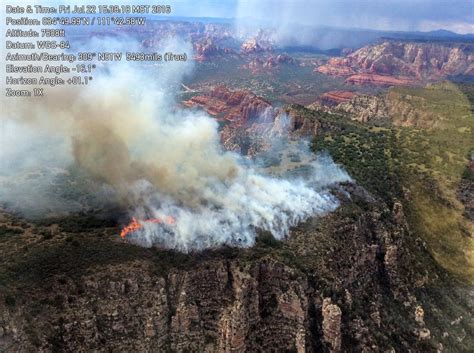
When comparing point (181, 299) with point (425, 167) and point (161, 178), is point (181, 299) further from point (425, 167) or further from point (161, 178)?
point (425, 167)

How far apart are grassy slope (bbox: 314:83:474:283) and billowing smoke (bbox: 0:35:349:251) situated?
52.4ft

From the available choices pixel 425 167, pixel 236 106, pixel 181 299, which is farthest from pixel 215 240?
pixel 236 106

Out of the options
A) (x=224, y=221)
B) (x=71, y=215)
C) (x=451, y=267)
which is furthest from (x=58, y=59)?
(x=451, y=267)

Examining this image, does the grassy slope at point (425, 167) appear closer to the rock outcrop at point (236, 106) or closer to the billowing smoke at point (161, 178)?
the billowing smoke at point (161, 178)

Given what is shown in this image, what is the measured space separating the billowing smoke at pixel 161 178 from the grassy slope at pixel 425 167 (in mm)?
15983

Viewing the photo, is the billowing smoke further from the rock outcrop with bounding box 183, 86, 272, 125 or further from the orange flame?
the rock outcrop with bounding box 183, 86, 272, 125

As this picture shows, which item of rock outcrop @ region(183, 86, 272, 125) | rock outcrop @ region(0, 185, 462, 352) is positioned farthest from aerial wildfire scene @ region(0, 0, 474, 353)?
rock outcrop @ region(183, 86, 272, 125)

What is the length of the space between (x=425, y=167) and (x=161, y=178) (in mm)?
50463

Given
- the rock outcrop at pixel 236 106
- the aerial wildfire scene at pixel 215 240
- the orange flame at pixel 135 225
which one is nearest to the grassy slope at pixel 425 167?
the aerial wildfire scene at pixel 215 240

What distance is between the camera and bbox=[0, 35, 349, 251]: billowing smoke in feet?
189

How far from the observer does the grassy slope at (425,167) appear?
7712 cm

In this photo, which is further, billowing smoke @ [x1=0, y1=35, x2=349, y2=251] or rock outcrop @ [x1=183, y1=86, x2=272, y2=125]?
rock outcrop @ [x1=183, y1=86, x2=272, y2=125]

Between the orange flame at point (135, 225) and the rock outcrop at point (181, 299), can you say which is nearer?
the rock outcrop at point (181, 299)

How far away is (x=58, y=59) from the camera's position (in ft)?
191
